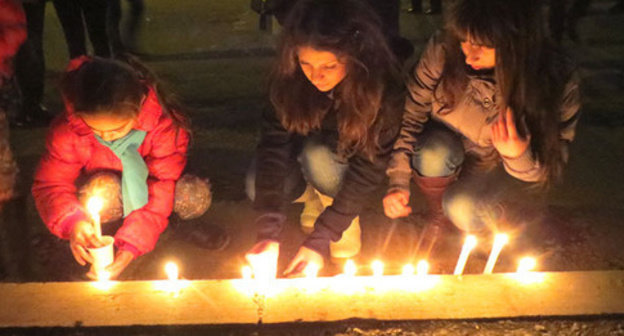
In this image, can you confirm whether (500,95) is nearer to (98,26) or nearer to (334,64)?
(334,64)

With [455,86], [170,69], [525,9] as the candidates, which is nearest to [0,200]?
[455,86]

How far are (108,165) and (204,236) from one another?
23.6 inches

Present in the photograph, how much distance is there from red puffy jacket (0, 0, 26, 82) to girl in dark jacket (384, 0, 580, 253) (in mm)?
1900

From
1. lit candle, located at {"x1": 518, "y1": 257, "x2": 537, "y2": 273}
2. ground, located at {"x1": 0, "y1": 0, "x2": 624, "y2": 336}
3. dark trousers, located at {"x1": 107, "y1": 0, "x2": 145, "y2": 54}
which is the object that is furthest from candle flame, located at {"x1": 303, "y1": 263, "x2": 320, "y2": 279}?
dark trousers, located at {"x1": 107, "y1": 0, "x2": 145, "y2": 54}

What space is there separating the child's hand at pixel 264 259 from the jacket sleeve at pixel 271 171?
0.11 m

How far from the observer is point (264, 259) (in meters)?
2.58

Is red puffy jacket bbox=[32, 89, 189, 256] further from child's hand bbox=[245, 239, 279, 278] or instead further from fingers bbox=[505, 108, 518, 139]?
fingers bbox=[505, 108, 518, 139]

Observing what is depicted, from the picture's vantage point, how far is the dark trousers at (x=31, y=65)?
14.8ft

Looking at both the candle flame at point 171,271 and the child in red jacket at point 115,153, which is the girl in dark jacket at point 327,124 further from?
the child in red jacket at point 115,153

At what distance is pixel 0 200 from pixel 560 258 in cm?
272

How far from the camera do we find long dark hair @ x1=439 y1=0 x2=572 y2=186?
2.28 metres

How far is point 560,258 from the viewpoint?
2.95m

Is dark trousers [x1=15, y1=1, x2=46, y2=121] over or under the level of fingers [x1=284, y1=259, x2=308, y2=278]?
over

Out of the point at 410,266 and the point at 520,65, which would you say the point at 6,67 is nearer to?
the point at 410,266
